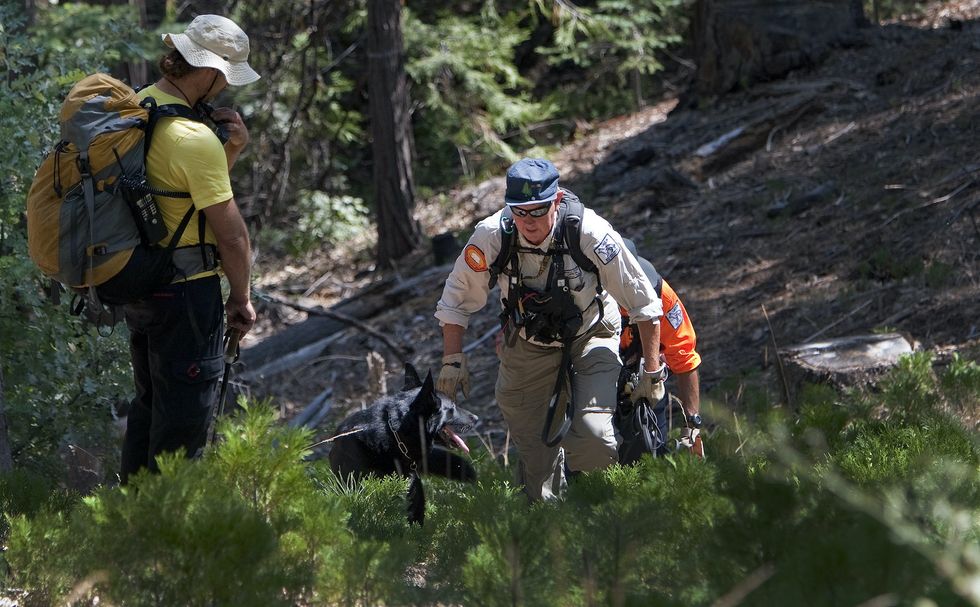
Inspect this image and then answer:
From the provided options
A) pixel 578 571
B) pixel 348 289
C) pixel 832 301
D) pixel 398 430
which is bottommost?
pixel 348 289

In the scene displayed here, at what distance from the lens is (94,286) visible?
4.09 m

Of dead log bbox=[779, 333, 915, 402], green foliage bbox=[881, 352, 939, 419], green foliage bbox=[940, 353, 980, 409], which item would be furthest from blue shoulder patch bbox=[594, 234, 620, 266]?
dead log bbox=[779, 333, 915, 402]

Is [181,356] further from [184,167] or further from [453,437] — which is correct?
[453,437]

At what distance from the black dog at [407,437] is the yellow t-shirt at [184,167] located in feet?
5.06

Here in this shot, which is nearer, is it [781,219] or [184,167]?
[184,167]

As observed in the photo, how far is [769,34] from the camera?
567 inches

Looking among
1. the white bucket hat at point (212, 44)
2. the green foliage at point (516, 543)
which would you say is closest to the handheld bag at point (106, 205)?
the white bucket hat at point (212, 44)

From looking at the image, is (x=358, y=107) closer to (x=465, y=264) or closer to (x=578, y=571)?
Result: (x=465, y=264)

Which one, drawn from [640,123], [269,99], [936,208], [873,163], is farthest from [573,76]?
[936,208]

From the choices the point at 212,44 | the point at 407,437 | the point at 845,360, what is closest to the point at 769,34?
the point at 845,360

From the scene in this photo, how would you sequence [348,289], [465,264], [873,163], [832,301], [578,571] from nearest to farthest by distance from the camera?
[578,571]
[465,264]
[832,301]
[873,163]
[348,289]

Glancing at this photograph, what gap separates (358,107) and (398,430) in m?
14.4

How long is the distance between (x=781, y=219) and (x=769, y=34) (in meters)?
4.32

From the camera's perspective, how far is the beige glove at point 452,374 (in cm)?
514
